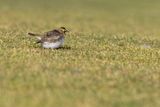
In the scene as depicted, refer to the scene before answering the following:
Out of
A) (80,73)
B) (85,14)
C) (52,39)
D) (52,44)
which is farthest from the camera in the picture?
(85,14)

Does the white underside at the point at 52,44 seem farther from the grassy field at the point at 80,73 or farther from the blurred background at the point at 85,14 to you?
the blurred background at the point at 85,14

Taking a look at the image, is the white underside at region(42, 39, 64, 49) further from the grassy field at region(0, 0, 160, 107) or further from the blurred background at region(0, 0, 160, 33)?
the blurred background at region(0, 0, 160, 33)

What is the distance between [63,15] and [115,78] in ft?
119

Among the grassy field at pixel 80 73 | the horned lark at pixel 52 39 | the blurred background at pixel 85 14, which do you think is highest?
the blurred background at pixel 85 14

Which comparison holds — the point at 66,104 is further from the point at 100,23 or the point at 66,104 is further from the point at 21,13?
the point at 21,13

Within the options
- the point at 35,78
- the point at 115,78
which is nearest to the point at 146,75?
the point at 115,78

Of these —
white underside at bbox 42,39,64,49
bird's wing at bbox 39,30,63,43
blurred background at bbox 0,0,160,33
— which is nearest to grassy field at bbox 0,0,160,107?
white underside at bbox 42,39,64,49

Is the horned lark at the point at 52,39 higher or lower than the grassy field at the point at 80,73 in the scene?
higher

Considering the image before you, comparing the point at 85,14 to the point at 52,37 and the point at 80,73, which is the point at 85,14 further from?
the point at 80,73

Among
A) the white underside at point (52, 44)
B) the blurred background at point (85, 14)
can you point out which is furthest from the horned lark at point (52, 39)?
the blurred background at point (85, 14)

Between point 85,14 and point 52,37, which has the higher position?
point 85,14

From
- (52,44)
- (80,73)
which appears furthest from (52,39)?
(80,73)

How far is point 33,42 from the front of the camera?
27.2 m

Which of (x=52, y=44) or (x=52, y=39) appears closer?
(x=52, y=39)
